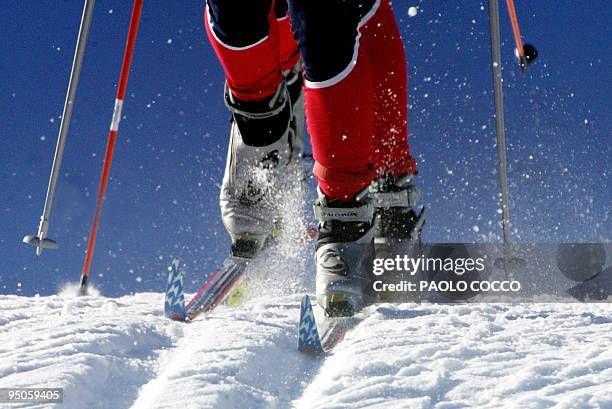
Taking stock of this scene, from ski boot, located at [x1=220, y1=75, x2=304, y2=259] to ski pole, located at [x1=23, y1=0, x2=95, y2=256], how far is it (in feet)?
2.70

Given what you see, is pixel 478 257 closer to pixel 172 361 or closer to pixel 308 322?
pixel 308 322

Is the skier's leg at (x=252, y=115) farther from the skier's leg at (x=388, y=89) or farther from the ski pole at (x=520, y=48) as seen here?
the ski pole at (x=520, y=48)

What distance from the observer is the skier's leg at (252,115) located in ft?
8.07

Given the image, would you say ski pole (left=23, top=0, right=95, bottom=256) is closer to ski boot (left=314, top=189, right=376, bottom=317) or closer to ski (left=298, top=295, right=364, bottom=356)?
ski boot (left=314, top=189, right=376, bottom=317)

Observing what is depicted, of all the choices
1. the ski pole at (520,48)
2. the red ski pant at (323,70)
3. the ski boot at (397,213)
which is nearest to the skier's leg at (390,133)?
the ski boot at (397,213)

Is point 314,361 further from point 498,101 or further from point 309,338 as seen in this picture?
point 498,101

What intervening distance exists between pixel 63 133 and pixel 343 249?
5.24ft

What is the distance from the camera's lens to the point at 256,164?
9.70ft

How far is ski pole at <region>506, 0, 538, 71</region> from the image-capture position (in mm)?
3576

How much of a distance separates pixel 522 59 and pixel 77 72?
213 centimetres

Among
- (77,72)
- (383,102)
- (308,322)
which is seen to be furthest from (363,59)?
(77,72)

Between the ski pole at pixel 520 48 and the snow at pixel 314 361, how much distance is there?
5.08 ft

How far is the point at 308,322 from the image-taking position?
6.50 ft

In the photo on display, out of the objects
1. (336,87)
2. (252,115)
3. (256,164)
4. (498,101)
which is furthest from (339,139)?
(498,101)
